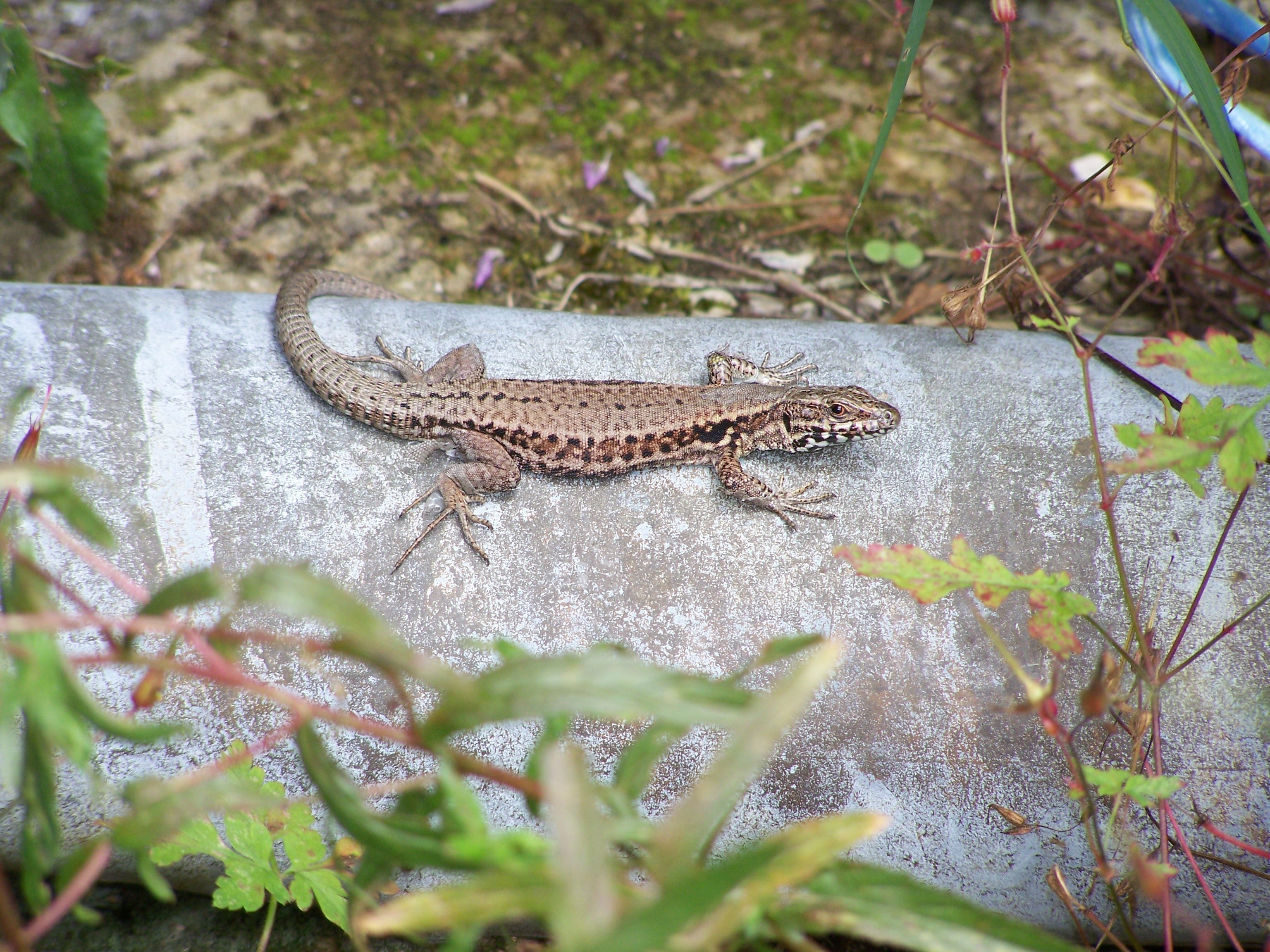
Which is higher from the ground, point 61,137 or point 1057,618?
point 61,137

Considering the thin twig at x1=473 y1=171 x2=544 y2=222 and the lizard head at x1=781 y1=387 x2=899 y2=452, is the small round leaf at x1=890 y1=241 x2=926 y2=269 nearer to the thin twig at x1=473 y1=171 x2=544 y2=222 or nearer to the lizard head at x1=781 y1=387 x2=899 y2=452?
the lizard head at x1=781 y1=387 x2=899 y2=452

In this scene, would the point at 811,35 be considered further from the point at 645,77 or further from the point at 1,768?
the point at 1,768

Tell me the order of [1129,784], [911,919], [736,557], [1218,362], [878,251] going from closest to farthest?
[911,919]
[1218,362]
[1129,784]
[736,557]
[878,251]

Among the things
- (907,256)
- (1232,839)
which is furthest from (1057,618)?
(907,256)

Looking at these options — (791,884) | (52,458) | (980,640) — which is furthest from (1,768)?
(980,640)

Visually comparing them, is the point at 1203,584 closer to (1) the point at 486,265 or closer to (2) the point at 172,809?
(2) the point at 172,809

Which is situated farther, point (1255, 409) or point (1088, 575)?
point (1088, 575)

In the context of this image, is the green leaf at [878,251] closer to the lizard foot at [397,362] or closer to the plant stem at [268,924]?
the lizard foot at [397,362]
